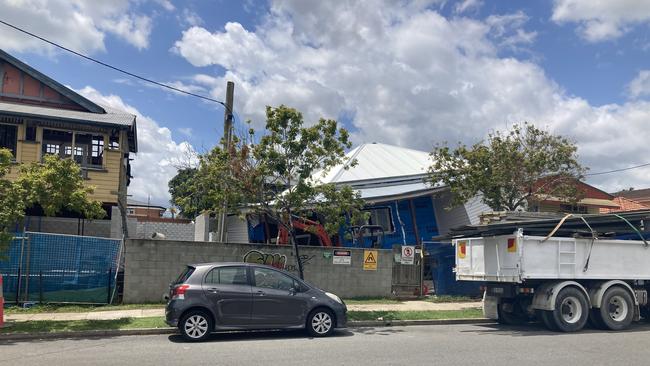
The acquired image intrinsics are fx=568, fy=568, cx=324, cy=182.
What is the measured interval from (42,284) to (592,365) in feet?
41.7

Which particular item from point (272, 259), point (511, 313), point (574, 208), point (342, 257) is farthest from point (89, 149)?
point (574, 208)

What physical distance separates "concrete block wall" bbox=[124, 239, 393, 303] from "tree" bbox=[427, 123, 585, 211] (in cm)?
371

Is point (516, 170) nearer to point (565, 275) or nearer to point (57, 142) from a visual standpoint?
point (565, 275)

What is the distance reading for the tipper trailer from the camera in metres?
12.2

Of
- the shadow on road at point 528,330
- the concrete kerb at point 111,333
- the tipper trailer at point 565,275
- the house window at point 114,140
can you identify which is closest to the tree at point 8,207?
the concrete kerb at point 111,333

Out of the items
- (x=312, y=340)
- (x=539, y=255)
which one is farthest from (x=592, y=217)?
(x=312, y=340)

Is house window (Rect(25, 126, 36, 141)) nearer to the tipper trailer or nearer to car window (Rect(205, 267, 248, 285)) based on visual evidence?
car window (Rect(205, 267, 248, 285))

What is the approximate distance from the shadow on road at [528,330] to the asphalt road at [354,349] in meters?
0.04

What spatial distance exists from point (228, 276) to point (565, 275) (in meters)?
7.31

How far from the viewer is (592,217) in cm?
1293

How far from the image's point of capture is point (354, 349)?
9.72 meters

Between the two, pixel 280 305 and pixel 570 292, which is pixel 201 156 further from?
pixel 570 292

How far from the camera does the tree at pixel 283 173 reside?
560 inches

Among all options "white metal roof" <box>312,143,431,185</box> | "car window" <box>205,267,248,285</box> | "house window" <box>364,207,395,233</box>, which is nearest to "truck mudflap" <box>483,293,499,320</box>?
"car window" <box>205,267,248,285</box>
